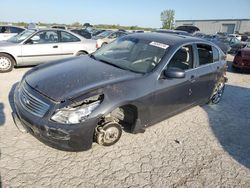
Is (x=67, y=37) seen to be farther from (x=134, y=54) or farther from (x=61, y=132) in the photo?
(x=61, y=132)

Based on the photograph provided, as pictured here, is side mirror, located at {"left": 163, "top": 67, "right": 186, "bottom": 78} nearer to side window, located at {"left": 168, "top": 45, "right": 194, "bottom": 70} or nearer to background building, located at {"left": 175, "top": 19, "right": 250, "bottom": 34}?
side window, located at {"left": 168, "top": 45, "right": 194, "bottom": 70}

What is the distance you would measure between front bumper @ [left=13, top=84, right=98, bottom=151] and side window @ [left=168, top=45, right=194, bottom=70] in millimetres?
1755

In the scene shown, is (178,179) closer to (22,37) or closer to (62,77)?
(62,77)

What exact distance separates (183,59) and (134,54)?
874 mm

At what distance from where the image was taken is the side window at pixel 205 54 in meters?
4.55

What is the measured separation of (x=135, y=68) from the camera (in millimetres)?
3742

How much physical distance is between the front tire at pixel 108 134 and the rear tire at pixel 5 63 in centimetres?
532

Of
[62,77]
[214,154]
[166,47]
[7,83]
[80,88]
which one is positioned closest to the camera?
[80,88]

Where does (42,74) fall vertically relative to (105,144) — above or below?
above

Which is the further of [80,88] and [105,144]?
[105,144]

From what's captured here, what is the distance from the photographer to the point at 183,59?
4184 mm

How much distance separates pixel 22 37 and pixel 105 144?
6.00 meters

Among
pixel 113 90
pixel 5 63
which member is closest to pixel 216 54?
pixel 113 90

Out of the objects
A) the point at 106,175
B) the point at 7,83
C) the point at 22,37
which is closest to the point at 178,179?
the point at 106,175
